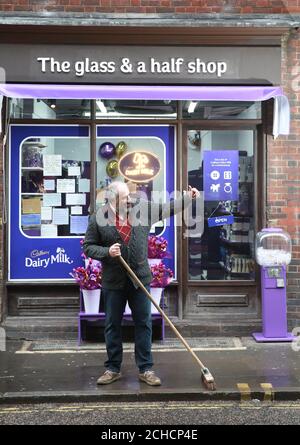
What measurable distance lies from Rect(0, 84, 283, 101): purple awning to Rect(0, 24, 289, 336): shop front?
40 centimetres

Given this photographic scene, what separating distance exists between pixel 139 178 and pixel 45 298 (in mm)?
2059

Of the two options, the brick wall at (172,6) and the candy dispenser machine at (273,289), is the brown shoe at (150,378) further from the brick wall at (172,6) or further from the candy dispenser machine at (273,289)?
the brick wall at (172,6)

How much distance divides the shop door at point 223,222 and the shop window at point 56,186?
1406 mm

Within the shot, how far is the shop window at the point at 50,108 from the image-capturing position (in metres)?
7.86

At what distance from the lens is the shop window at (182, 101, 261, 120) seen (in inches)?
313

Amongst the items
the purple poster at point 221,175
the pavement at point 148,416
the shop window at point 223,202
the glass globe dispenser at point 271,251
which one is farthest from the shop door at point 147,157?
the pavement at point 148,416

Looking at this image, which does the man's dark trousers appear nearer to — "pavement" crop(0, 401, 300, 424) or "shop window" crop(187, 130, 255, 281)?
"pavement" crop(0, 401, 300, 424)

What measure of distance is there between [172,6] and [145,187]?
7.93 feet

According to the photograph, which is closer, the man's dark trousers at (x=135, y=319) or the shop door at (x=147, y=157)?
the man's dark trousers at (x=135, y=319)

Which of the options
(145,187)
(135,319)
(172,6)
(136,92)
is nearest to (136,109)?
(136,92)

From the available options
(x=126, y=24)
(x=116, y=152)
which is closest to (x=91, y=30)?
(x=126, y=24)

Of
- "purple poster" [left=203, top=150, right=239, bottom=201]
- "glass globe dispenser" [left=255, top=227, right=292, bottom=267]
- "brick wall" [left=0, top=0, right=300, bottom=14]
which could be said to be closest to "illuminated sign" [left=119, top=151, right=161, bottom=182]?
"purple poster" [left=203, top=150, right=239, bottom=201]

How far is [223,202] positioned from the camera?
8039 millimetres
